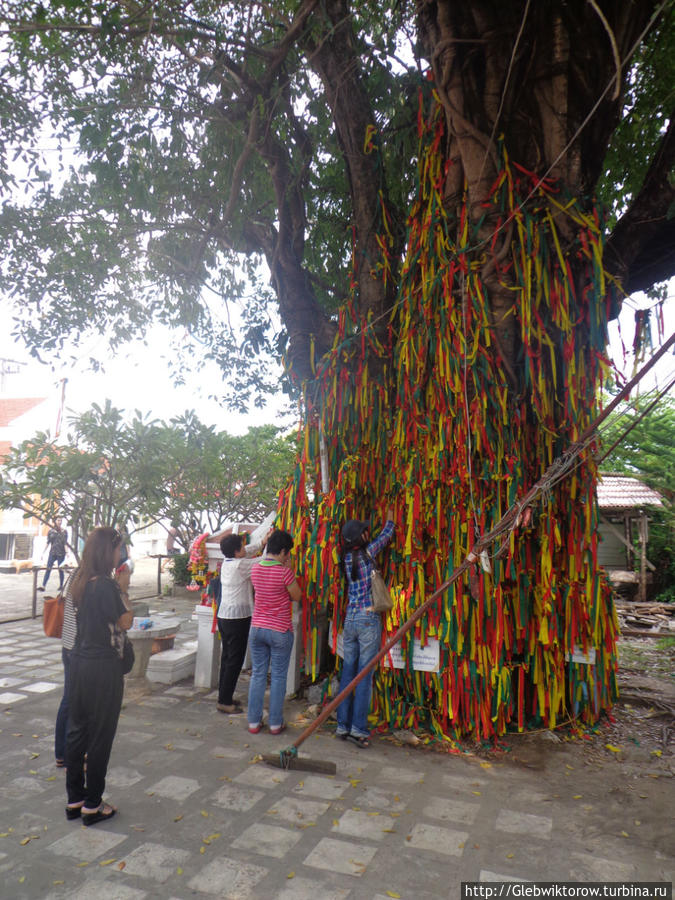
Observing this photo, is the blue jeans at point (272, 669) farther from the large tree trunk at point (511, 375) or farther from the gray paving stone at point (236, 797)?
the gray paving stone at point (236, 797)

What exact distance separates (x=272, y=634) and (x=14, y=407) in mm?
23847

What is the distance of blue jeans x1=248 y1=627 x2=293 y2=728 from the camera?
13.2ft

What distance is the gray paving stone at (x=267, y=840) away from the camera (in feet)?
8.48

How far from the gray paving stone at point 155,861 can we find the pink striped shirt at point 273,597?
1.56m

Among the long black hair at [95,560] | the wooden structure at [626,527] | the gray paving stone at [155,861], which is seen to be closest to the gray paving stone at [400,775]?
the gray paving stone at [155,861]

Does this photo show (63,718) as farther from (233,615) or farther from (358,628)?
(358,628)

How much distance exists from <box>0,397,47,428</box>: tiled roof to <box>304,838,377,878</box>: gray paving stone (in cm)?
2358

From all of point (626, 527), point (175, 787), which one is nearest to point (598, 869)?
point (175, 787)

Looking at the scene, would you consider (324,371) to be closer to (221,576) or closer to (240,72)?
(221,576)

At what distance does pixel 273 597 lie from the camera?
407cm

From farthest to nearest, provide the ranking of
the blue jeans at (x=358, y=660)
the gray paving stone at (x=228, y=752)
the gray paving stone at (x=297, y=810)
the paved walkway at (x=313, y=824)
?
the blue jeans at (x=358, y=660) → the gray paving stone at (x=228, y=752) → the gray paving stone at (x=297, y=810) → the paved walkway at (x=313, y=824)

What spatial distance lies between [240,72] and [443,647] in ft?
16.4

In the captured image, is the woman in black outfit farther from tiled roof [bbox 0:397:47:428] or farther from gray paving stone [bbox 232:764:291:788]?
tiled roof [bbox 0:397:47:428]

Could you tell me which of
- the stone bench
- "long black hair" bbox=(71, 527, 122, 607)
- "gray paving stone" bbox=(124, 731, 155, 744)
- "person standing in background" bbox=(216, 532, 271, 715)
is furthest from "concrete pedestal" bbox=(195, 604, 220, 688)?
"long black hair" bbox=(71, 527, 122, 607)
